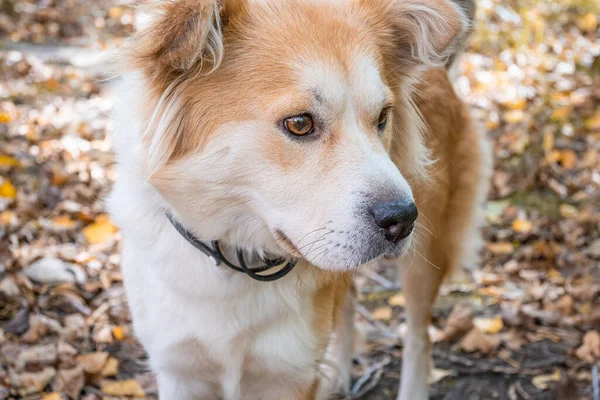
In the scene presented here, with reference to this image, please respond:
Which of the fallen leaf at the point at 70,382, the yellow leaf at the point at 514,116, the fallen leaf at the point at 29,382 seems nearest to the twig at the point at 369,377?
the fallen leaf at the point at 70,382

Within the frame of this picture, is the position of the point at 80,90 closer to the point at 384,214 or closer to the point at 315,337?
the point at 315,337

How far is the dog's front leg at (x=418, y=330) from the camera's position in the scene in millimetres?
3014

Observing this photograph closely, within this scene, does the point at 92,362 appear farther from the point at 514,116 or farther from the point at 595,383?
the point at 514,116

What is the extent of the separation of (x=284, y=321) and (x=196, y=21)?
977mm

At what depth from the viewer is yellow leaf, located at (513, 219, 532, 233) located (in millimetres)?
4383

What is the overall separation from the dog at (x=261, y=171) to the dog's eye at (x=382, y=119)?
0.01 metres

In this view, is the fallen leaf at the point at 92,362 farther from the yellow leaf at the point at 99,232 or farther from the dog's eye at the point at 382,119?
the dog's eye at the point at 382,119

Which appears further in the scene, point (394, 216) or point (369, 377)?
point (369, 377)

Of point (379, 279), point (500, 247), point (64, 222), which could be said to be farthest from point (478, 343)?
point (64, 222)

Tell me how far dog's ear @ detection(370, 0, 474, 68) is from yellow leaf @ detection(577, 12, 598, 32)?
553cm

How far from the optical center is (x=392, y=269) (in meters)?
4.09

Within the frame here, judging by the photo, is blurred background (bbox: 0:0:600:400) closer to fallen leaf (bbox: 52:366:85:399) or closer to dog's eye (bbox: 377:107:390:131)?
fallen leaf (bbox: 52:366:85:399)

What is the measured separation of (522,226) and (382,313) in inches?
48.6

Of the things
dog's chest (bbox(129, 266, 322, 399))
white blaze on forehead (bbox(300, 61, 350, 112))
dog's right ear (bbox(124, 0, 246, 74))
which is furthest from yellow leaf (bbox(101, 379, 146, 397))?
white blaze on forehead (bbox(300, 61, 350, 112))
